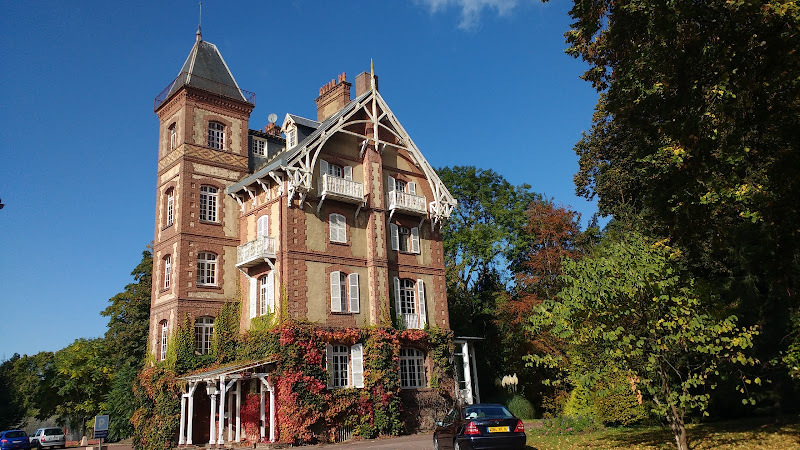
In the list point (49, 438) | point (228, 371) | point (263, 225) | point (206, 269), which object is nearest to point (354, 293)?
point (263, 225)

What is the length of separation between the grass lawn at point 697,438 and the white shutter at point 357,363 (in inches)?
333

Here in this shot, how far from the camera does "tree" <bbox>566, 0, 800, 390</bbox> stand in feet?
36.6

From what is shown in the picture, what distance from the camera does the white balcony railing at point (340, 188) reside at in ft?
85.7

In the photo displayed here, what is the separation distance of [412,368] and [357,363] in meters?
3.24

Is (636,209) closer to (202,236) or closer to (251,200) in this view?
(251,200)

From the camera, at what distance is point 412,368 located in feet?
89.2

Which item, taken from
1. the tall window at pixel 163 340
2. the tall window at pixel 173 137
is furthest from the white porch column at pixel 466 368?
the tall window at pixel 173 137

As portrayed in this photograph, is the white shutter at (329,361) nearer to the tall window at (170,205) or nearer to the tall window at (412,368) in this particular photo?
the tall window at (412,368)

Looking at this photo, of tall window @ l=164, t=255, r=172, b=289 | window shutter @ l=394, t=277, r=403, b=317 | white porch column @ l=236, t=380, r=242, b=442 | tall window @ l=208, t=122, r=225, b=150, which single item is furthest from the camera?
tall window @ l=208, t=122, r=225, b=150

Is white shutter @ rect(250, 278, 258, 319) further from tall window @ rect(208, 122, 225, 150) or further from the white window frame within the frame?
tall window @ rect(208, 122, 225, 150)

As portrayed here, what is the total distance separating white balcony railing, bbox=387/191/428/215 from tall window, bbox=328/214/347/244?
2.70m

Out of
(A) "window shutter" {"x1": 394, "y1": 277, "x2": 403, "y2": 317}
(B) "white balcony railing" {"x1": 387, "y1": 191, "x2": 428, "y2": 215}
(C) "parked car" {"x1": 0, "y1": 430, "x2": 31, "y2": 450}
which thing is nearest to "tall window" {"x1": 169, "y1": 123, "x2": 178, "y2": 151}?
(B) "white balcony railing" {"x1": 387, "y1": 191, "x2": 428, "y2": 215}

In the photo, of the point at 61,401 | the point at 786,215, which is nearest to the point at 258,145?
the point at 786,215

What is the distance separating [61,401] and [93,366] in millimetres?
7725
